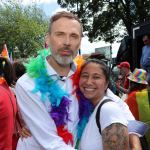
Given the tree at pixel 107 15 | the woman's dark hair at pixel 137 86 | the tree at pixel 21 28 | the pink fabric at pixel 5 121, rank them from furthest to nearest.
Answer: the tree at pixel 21 28 → the tree at pixel 107 15 → the woman's dark hair at pixel 137 86 → the pink fabric at pixel 5 121

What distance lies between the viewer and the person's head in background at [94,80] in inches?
107

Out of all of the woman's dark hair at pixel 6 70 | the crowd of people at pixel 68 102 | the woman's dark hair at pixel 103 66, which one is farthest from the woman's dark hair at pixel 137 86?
the woman's dark hair at pixel 103 66

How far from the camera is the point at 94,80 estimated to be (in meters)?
2.71

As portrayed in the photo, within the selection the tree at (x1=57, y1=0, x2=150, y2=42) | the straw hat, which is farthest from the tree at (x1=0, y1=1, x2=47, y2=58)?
the straw hat

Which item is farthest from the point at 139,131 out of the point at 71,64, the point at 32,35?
the point at 32,35

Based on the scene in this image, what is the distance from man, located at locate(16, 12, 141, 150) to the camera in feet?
8.34

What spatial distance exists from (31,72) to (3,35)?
116 ft

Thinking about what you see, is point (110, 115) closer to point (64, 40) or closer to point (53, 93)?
point (53, 93)

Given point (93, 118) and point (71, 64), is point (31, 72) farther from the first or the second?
point (93, 118)

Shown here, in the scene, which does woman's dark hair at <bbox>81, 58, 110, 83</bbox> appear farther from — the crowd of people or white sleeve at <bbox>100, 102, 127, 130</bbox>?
white sleeve at <bbox>100, 102, 127, 130</bbox>

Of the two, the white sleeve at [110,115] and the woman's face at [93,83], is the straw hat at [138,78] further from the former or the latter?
the white sleeve at [110,115]

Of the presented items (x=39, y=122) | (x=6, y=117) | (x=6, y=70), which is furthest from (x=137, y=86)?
(x=39, y=122)

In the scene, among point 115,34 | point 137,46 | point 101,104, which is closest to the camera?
point 101,104

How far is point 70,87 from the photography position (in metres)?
2.76
